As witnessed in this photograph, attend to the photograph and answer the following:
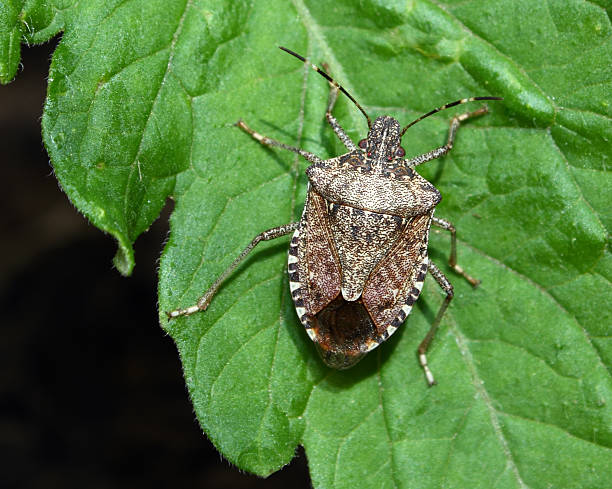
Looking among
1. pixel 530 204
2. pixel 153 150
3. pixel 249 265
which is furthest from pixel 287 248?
pixel 530 204

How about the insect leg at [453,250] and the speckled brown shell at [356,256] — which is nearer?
the speckled brown shell at [356,256]

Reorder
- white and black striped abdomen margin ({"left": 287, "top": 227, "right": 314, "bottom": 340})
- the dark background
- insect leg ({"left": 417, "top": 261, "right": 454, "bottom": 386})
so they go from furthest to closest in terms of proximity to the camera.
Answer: the dark background → insect leg ({"left": 417, "top": 261, "right": 454, "bottom": 386}) → white and black striped abdomen margin ({"left": 287, "top": 227, "right": 314, "bottom": 340})

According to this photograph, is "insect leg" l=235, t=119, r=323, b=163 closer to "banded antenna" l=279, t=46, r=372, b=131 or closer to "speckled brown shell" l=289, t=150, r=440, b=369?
"speckled brown shell" l=289, t=150, r=440, b=369

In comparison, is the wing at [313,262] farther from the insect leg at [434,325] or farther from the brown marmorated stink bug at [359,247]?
the insect leg at [434,325]

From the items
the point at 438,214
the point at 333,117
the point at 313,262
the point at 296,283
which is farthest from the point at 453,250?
the point at 333,117

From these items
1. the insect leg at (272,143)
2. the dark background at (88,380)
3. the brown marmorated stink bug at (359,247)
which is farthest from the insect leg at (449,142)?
the dark background at (88,380)

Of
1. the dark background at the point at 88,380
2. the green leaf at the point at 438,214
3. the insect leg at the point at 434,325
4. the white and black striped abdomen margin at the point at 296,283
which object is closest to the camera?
the green leaf at the point at 438,214

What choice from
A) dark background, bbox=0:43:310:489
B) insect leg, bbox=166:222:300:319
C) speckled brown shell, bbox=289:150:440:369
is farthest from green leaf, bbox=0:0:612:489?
dark background, bbox=0:43:310:489

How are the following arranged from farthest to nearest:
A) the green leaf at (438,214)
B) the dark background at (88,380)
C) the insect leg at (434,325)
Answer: the dark background at (88,380), the insect leg at (434,325), the green leaf at (438,214)
